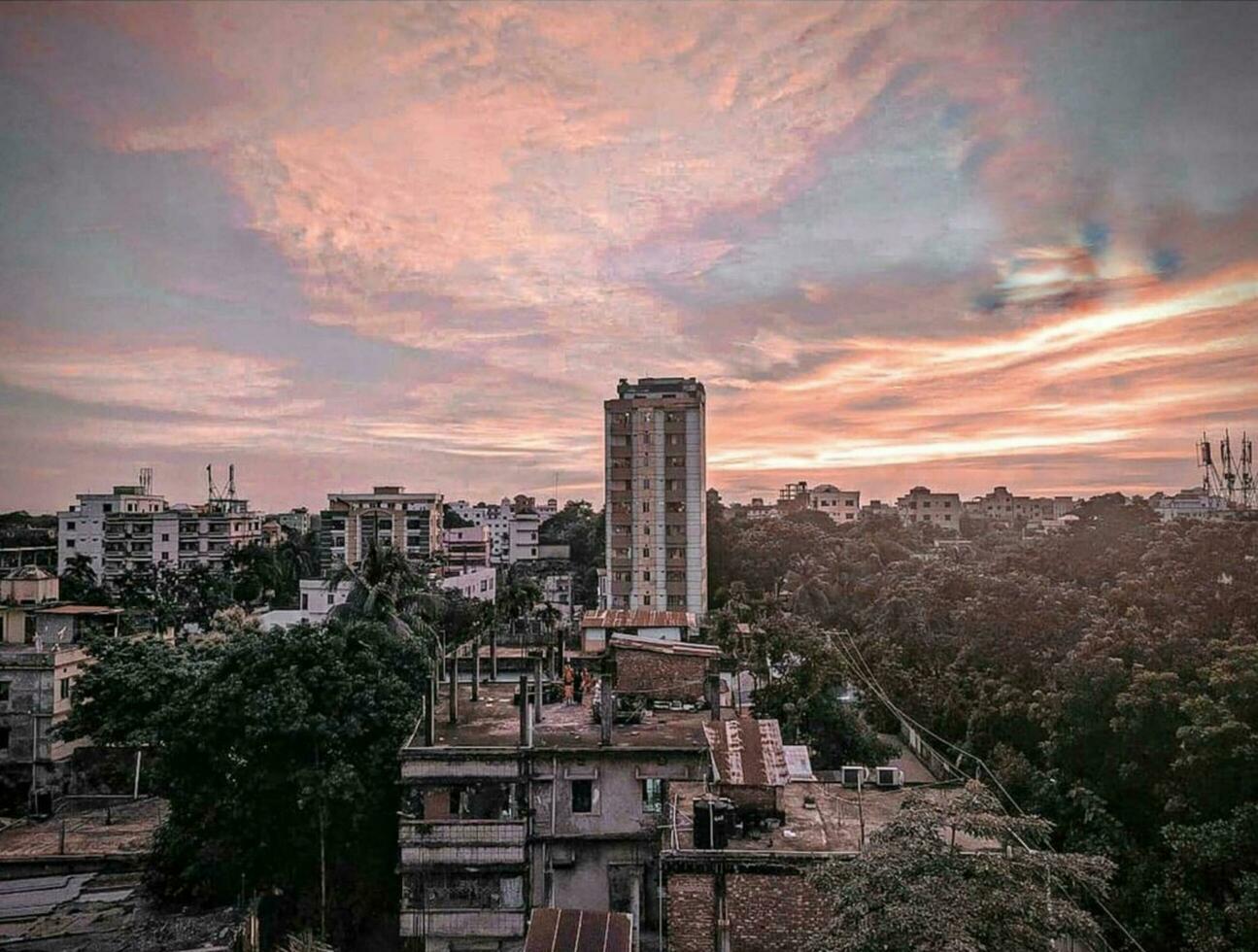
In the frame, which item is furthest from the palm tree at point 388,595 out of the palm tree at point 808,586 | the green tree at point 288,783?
the palm tree at point 808,586

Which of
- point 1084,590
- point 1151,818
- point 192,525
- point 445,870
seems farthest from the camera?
point 192,525

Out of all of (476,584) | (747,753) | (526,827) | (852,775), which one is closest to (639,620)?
(852,775)

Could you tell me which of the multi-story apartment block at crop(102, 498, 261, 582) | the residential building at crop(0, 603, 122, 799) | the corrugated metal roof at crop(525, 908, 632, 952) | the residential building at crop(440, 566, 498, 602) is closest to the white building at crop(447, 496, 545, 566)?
the residential building at crop(440, 566, 498, 602)

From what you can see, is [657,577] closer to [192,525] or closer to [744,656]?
[744,656]

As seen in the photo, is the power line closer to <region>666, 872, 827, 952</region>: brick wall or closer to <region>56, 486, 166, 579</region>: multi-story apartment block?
<region>666, 872, 827, 952</region>: brick wall

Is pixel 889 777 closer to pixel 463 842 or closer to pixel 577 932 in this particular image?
pixel 463 842

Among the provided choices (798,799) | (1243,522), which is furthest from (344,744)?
(1243,522)
